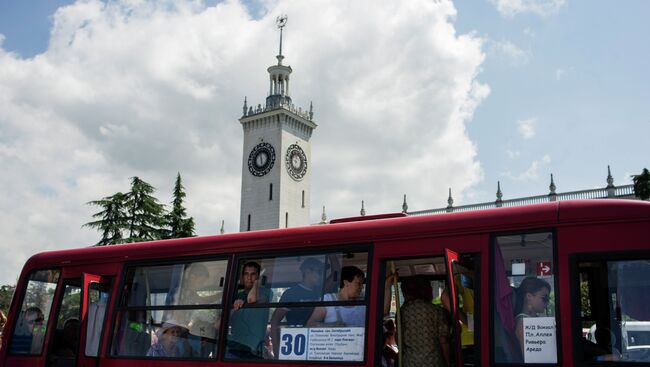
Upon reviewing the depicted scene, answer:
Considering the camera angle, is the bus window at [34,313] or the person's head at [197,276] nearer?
the person's head at [197,276]

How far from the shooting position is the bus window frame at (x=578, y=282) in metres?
5.16

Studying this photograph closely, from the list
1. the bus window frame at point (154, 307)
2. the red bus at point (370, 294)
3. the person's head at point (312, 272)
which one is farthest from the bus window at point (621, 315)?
the bus window frame at point (154, 307)

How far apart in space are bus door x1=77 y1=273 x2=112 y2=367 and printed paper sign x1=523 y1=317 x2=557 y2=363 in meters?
5.11

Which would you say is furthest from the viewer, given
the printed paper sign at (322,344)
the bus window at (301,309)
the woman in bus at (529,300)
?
the bus window at (301,309)

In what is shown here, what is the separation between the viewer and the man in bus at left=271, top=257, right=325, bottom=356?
21.5 ft

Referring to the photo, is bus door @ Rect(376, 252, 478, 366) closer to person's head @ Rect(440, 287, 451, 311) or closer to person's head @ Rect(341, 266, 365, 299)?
person's head @ Rect(440, 287, 451, 311)

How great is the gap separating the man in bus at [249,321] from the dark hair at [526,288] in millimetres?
2542

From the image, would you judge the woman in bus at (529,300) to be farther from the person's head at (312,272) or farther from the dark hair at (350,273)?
the person's head at (312,272)

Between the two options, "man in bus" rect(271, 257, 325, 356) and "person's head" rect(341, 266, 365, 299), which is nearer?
"person's head" rect(341, 266, 365, 299)

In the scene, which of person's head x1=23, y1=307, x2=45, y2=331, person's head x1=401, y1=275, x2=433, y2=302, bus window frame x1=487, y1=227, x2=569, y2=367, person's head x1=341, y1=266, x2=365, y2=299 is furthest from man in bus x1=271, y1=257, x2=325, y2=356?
person's head x1=23, y1=307, x2=45, y2=331

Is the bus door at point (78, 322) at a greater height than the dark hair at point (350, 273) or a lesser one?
lesser

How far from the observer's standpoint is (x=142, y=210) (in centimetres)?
3559

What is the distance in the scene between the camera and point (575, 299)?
5.35 meters

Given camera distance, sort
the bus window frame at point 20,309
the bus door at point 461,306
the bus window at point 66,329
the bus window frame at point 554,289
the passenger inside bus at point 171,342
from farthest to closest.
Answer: the bus window frame at point 20,309
the bus window at point 66,329
the passenger inside bus at point 171,342
the bus door at point 461,306
the bus window frame at point 554,289
